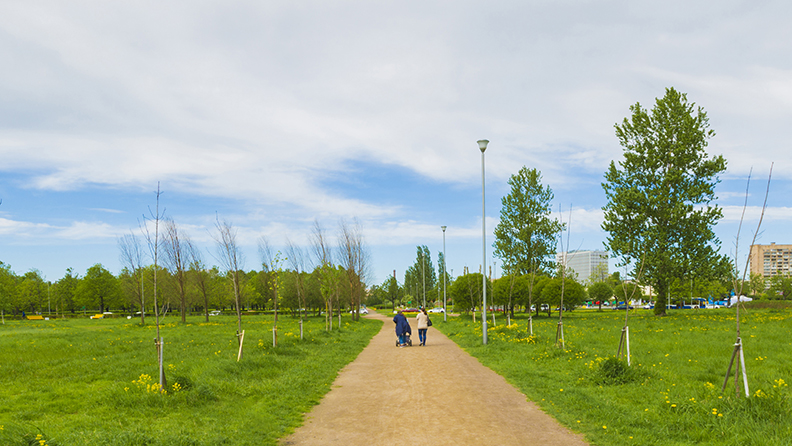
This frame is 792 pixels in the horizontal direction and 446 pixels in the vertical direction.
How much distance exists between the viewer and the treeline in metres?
45.7

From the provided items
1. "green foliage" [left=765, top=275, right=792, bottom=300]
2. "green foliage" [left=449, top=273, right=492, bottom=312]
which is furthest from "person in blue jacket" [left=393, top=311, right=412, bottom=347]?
"green foliage" [left=765, top=275, right=792, bottom=300]

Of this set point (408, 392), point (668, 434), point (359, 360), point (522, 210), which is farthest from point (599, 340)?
point (522, 210)

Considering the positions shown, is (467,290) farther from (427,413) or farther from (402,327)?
(427,413)

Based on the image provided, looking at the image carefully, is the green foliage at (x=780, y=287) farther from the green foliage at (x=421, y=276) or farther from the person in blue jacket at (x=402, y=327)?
the person in blue jacket at (x=402, y=327)

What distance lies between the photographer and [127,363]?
14562 millimetres

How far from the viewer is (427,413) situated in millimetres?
7871

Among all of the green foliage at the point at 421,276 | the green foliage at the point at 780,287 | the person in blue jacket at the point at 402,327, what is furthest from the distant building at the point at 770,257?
the green foliage at the point at 421,276

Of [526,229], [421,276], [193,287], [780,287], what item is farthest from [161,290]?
[780,287]

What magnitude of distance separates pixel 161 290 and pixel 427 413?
1877 inches

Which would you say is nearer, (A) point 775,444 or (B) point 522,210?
(A) point 775,444

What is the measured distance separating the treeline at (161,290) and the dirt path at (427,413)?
1895 centimetres

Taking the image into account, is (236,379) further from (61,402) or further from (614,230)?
(614,230)

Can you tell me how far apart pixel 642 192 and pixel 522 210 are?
14.9 metres

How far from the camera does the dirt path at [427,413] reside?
6461 mm
